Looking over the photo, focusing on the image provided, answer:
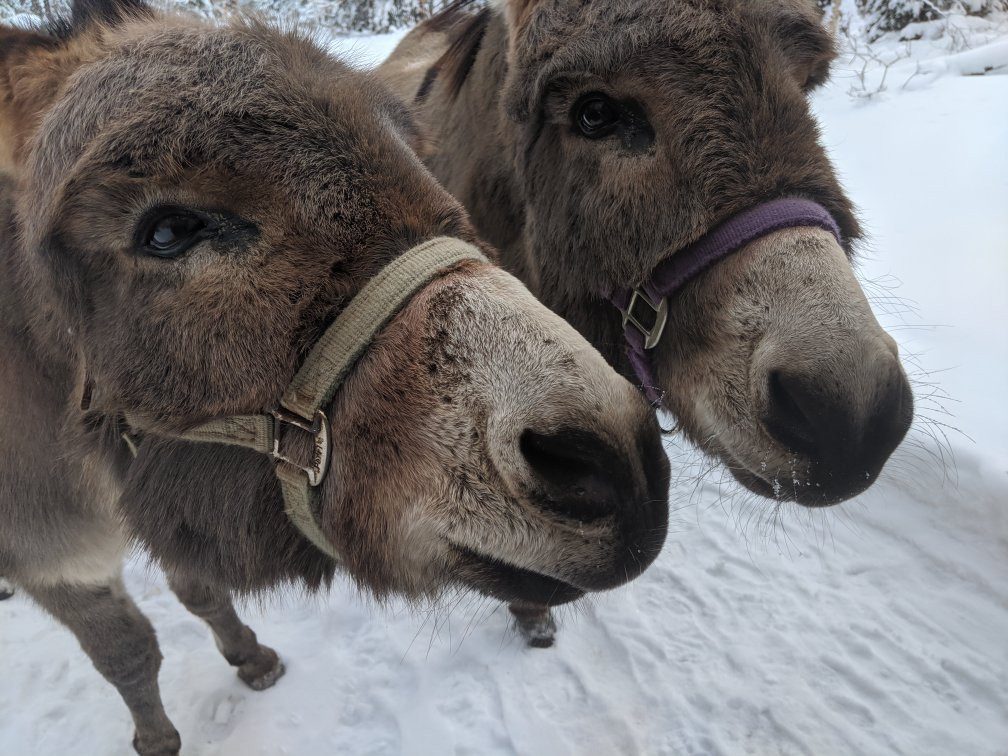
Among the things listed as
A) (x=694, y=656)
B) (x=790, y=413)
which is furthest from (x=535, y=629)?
(x=790, y=413)

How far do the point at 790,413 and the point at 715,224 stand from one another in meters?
0.62

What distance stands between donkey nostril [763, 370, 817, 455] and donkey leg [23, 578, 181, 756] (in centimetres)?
275

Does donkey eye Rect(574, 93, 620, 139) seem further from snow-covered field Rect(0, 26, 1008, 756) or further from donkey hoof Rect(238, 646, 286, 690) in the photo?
donkey hoof Rect(238, 646, 286, 690)

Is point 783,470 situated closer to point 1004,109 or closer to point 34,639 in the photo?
point 34,639

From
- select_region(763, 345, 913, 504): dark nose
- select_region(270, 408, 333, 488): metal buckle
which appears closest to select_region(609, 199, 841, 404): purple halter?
select_region(763, 345, 913, 504): dark nose

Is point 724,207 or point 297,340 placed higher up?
point 724,207

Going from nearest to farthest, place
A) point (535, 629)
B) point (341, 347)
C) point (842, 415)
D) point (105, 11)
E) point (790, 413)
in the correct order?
point (341, 347) → point (842, 415) → point (790, 413) → point (105, 11) → point (535, 629)

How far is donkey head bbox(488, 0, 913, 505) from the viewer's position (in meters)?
1.53

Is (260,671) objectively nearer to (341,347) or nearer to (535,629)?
(535,629)

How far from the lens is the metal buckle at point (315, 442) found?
1.22 meters

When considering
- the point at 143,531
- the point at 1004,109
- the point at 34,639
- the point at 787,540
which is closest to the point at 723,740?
the point at 787,540

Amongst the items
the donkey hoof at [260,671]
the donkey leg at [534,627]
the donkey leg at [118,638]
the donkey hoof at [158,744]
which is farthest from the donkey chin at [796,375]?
the donkey hoof at [158,744]

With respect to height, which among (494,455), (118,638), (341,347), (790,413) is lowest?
(118,638)

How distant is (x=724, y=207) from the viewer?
1.76 m
